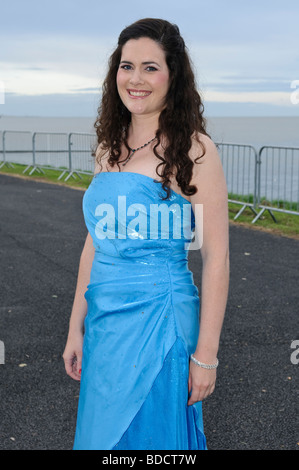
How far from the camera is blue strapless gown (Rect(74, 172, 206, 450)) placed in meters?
2.39

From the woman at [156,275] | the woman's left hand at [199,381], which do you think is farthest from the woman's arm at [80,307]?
the woman's left hand at [199,381]

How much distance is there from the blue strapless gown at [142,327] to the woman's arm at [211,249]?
8 centimetres

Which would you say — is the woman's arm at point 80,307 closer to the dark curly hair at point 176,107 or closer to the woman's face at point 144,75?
the dark curly hair at point 176,107

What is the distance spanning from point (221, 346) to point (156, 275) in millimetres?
3261

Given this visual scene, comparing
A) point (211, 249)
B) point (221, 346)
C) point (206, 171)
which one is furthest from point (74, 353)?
point (221, 346)

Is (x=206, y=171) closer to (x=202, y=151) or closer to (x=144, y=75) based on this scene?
(x=202, y=151)

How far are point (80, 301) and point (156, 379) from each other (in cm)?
57

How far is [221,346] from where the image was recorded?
5.50 meters

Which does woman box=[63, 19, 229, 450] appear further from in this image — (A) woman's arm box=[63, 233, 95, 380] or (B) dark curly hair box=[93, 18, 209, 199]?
(A) woman's arm box=[63, 233, 95, 380]

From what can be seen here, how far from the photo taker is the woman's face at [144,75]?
8.08 feet

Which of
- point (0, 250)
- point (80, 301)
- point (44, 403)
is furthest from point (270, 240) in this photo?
point (80, 301)

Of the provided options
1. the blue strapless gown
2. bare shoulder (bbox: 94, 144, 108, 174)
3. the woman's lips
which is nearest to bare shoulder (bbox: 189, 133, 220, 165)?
the blue strapless gown

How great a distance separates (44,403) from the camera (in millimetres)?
4488
